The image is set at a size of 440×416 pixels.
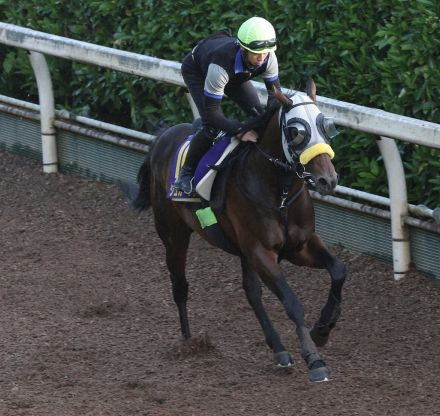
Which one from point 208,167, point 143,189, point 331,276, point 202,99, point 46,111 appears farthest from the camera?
point 46,111

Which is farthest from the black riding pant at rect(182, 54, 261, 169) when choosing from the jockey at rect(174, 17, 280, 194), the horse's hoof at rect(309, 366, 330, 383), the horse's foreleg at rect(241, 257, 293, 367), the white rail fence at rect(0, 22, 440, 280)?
the horse's hoof at rect(309, 366, 330, 383)

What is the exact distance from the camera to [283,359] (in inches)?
272

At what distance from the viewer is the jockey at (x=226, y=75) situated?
262 inches

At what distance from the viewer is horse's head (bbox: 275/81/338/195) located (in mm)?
6230

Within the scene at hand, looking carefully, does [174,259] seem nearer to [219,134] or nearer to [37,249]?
[219,134]

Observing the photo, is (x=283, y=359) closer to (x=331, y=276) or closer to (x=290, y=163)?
(x=331, y=276)

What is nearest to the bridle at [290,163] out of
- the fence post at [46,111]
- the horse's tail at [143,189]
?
the horse's tail at [143,189]

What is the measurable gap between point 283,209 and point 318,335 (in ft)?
2.66

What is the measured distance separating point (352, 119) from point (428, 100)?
51 centimetres

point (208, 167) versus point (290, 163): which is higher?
Answer: point (290, 163)

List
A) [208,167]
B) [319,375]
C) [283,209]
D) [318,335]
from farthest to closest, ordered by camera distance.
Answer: [208,167] < [318,335] < [283,209] < [319,375]

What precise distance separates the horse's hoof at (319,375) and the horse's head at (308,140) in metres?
0.98

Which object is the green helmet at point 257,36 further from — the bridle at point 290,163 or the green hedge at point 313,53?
the green hedge at point 313,53

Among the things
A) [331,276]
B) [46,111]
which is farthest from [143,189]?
[46,111]
